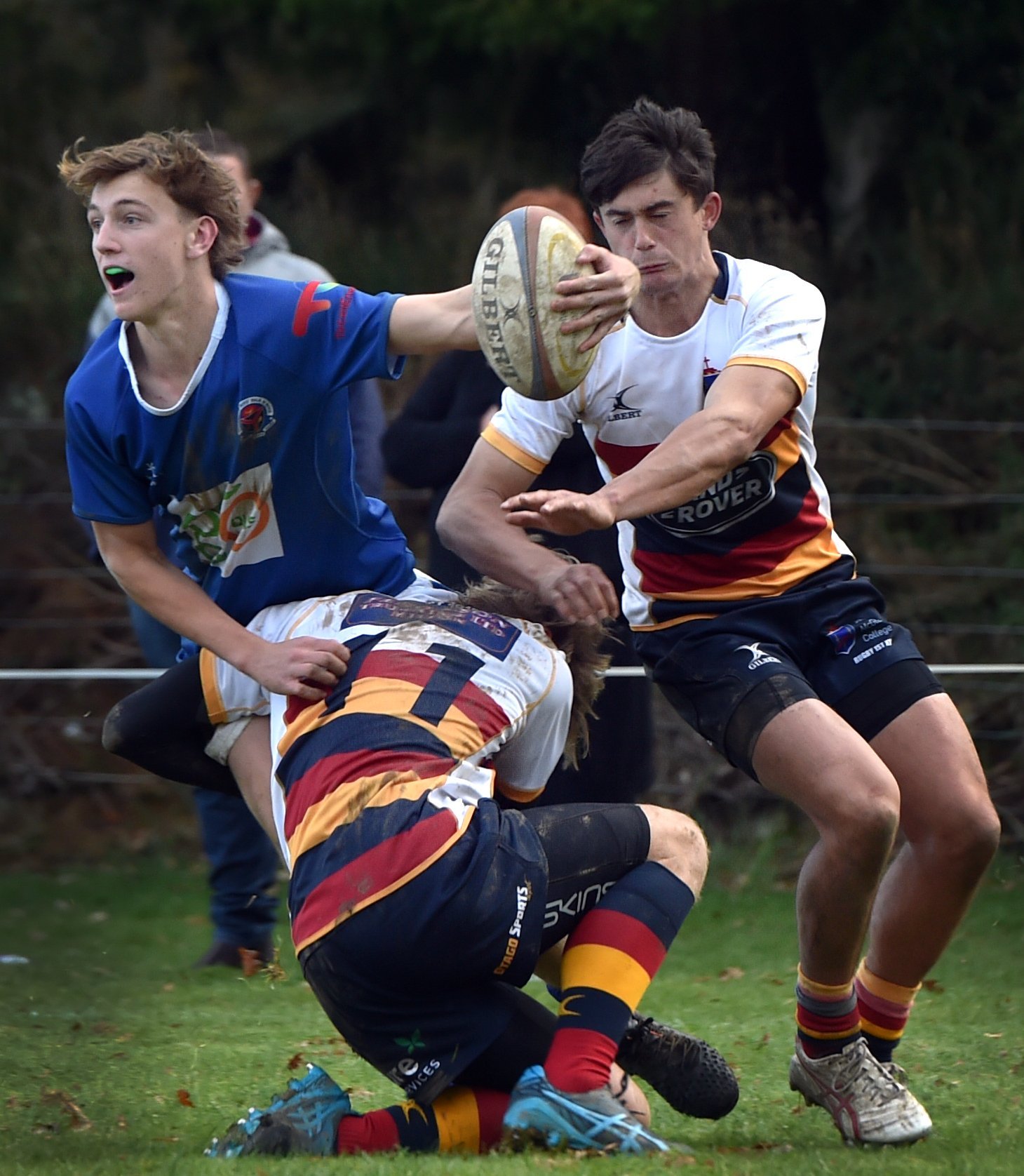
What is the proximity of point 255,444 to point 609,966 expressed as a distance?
133 centimetres

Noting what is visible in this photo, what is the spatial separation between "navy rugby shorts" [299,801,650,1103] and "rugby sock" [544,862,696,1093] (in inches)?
2.0

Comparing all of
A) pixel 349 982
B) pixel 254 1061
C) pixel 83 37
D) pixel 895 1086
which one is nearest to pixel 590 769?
pixel 254 1061

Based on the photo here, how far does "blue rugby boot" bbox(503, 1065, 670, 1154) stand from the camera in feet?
10.4

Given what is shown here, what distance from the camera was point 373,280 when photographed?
9.03m

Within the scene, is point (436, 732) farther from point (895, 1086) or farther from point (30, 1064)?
point (30, 1064)

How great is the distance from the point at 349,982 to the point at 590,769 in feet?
7.04

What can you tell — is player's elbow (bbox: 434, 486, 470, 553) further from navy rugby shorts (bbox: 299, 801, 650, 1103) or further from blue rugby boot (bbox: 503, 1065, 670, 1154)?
blue rugby boot (bbox: 503, 1065, 670, 1154)

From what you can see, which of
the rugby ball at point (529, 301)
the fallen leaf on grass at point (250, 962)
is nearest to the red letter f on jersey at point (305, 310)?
the rugby ball at point (529, 301)

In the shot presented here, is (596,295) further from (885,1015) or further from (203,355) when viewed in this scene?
(885,1015)

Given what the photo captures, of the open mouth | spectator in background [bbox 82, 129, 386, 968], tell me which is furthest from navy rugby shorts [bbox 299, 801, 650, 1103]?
→ spectator in background [bbox 82, 129, 386, 968]

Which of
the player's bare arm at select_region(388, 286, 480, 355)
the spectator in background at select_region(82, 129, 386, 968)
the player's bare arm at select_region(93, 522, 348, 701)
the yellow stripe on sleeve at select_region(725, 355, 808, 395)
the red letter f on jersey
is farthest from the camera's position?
the spectator in background at select_region(82, 129, 386, 968)

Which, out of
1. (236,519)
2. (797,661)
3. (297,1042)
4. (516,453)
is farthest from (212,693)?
(797,661)

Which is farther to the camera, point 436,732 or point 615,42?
point 615,42

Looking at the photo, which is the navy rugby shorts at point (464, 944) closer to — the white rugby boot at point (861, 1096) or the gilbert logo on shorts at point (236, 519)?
the white rugby boot at point (861, 1096)
